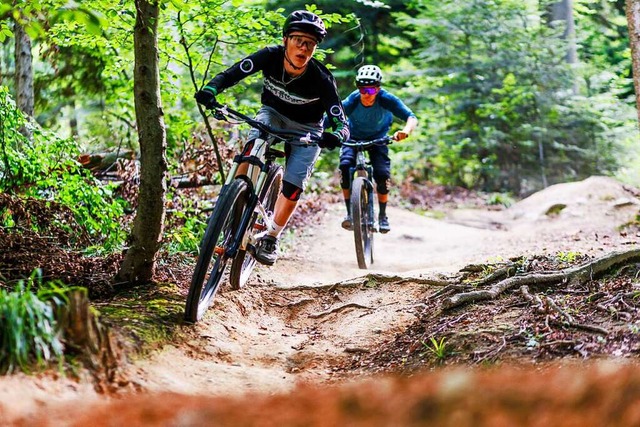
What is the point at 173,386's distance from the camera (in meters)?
3.56

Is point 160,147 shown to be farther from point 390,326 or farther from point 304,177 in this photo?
point 390,326

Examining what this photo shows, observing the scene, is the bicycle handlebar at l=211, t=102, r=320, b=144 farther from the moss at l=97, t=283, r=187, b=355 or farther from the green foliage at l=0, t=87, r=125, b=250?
the green foliage at l=0, t=87, r=125, b=250

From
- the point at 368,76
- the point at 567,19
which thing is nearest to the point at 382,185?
the point at 368,76

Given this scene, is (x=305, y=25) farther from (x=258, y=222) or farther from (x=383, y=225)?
(x=383, y=225)

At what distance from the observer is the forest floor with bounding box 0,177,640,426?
213 cm

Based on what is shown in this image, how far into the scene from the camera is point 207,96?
4.96 m

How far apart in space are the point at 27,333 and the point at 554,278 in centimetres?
380

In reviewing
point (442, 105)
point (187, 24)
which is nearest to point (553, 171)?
point (442, 105)

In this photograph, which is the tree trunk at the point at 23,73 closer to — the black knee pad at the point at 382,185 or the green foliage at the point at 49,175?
the green foliage at the point at 49,175

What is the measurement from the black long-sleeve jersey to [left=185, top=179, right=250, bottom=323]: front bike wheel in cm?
103

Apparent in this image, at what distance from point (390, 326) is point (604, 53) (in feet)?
63.3

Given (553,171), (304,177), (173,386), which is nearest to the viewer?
(173,386)

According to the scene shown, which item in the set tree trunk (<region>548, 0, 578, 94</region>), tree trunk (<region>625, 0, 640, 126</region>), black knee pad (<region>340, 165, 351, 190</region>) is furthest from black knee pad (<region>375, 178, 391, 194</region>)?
tree trunk (<region>548, 0, 578, 94</region>)

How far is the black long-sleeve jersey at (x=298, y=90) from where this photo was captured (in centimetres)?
555
